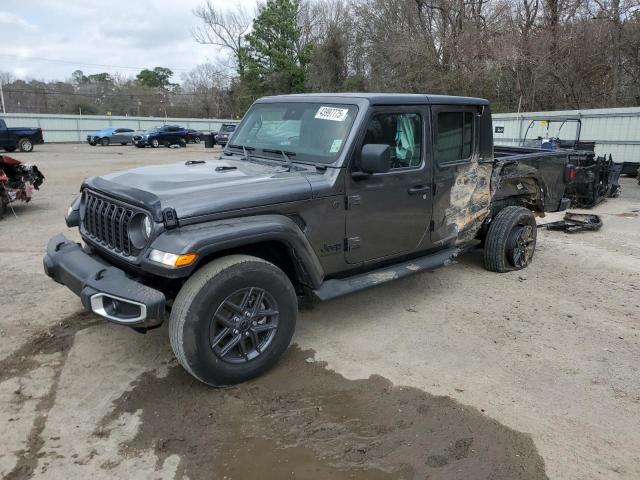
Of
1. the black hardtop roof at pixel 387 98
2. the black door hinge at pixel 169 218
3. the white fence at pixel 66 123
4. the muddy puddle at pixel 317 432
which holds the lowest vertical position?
the muddy puddle at pixel 317 432

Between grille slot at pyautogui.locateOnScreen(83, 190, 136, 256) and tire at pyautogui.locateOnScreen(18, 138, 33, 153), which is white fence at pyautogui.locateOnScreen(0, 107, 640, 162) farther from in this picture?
tire at pyautogui.locateOnScreen(18, 138, 33, 153)

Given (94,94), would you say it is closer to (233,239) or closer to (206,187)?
(206,187)

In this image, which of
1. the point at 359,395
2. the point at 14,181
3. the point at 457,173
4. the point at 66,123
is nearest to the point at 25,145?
the point at 66,123

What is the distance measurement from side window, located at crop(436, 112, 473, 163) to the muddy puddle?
225cm

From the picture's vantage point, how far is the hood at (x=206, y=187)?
10.6ft

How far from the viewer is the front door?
3996mm

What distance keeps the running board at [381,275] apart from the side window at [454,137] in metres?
0.91

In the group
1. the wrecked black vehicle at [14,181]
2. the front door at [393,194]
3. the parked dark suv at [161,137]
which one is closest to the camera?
the front door at [393,194]

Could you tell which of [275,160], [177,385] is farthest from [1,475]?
[275,160]

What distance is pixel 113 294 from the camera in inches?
121

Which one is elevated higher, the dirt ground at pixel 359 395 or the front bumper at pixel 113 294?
the front bumper at pixel 113 294

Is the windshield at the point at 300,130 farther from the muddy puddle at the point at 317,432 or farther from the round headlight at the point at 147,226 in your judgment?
the muddy puddle at the point at 317,432

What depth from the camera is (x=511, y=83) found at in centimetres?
2712

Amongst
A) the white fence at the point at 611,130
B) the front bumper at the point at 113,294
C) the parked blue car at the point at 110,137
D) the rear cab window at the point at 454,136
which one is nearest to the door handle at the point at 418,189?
the rear cab window at the point at 454,136
